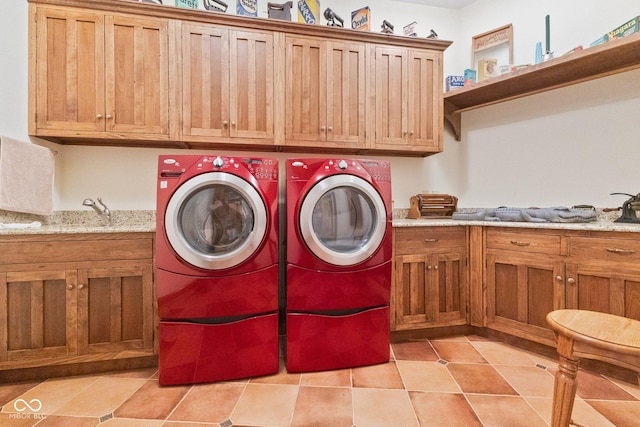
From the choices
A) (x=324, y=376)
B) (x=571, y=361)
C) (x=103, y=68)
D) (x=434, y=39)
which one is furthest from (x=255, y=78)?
(x=571, y=361)

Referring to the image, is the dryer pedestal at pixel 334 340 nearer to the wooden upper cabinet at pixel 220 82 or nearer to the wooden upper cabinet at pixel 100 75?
the wooden upper cabinet at pixel 220 82

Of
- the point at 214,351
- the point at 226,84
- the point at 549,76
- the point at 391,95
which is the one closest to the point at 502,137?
the point at 549,76

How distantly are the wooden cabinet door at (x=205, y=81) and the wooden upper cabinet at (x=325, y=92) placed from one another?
1.44 ft

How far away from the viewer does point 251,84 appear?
2018mm

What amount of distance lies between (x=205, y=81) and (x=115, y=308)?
4.98 feet

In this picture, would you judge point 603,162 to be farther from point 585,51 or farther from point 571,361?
point 571,361

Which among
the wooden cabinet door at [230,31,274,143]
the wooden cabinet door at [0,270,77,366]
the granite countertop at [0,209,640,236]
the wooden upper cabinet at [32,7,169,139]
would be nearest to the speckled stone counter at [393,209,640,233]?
the granite countertop at [0,209,640,236]

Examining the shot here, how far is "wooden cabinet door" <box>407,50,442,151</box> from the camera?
7.47 ft

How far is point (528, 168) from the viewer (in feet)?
7.66

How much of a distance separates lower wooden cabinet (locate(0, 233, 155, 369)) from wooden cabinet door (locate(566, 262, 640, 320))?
7.97 ft

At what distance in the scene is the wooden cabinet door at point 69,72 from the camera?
1780mm

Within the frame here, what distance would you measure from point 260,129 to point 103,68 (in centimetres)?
104

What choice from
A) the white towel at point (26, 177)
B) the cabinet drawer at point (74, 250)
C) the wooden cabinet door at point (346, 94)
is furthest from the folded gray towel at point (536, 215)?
the white towel at point (26, 177)

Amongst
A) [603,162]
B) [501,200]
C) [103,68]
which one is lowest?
[501,200]
